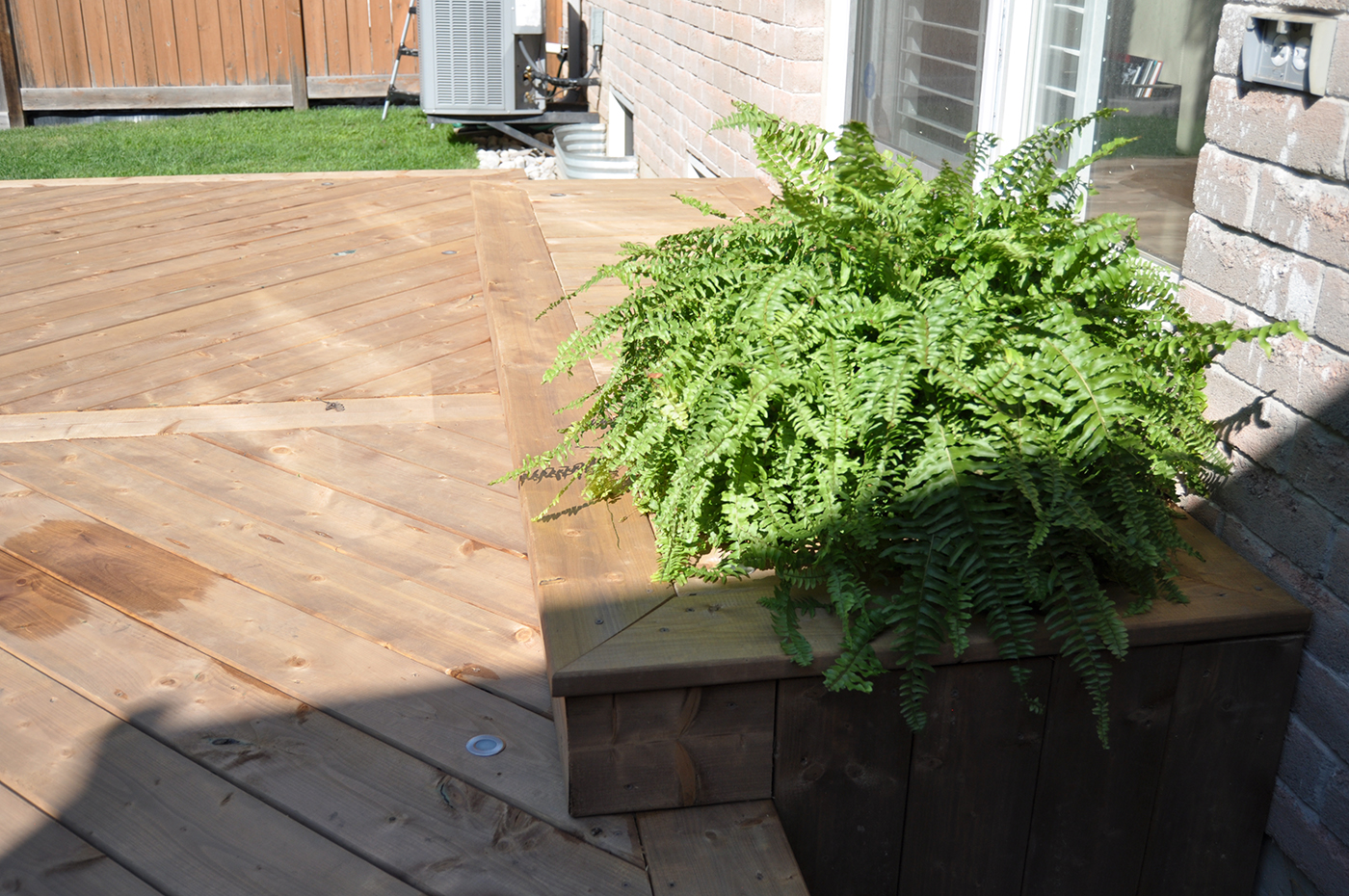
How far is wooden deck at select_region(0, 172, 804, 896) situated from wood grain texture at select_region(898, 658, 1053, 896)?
0.81 feet

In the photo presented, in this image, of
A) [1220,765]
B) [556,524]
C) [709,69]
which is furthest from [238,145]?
[1220,765]

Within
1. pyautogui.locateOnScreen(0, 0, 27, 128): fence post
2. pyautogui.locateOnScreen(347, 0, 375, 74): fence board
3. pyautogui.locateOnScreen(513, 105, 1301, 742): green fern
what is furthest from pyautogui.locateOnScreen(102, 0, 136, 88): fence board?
pyautogui.locateOnScreen(513, 105, 1301, 742): green fern

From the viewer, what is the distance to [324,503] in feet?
7.84

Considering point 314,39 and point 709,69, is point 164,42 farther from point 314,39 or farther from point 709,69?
point 709,69

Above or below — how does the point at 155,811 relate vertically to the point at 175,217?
below

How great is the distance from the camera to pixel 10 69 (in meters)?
9.18

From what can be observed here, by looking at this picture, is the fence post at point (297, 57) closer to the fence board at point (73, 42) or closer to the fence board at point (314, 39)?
the fence board at point (314, 39)

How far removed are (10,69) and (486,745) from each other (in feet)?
32.3

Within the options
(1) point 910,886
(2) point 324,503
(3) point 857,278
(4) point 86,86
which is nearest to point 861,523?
(3) point 857,278

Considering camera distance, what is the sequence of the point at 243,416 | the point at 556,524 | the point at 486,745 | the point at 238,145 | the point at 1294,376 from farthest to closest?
the point at 238,145
the point at 243,416
the point at 556,524
the point at 486,745
the point at 1294,376

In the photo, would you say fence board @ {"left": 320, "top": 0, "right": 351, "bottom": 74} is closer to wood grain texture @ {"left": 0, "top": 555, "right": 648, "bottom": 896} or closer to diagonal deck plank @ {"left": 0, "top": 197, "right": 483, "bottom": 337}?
diagonal deck plank @ {"left": 0, "top": 197, "right": 483, "bottom": 337}

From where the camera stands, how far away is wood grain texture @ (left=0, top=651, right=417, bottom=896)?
54.9 inches

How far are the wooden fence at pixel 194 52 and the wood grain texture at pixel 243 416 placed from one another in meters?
7.91

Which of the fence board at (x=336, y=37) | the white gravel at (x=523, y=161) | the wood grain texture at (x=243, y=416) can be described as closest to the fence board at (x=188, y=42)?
the fence board at (x=336, y=37)
